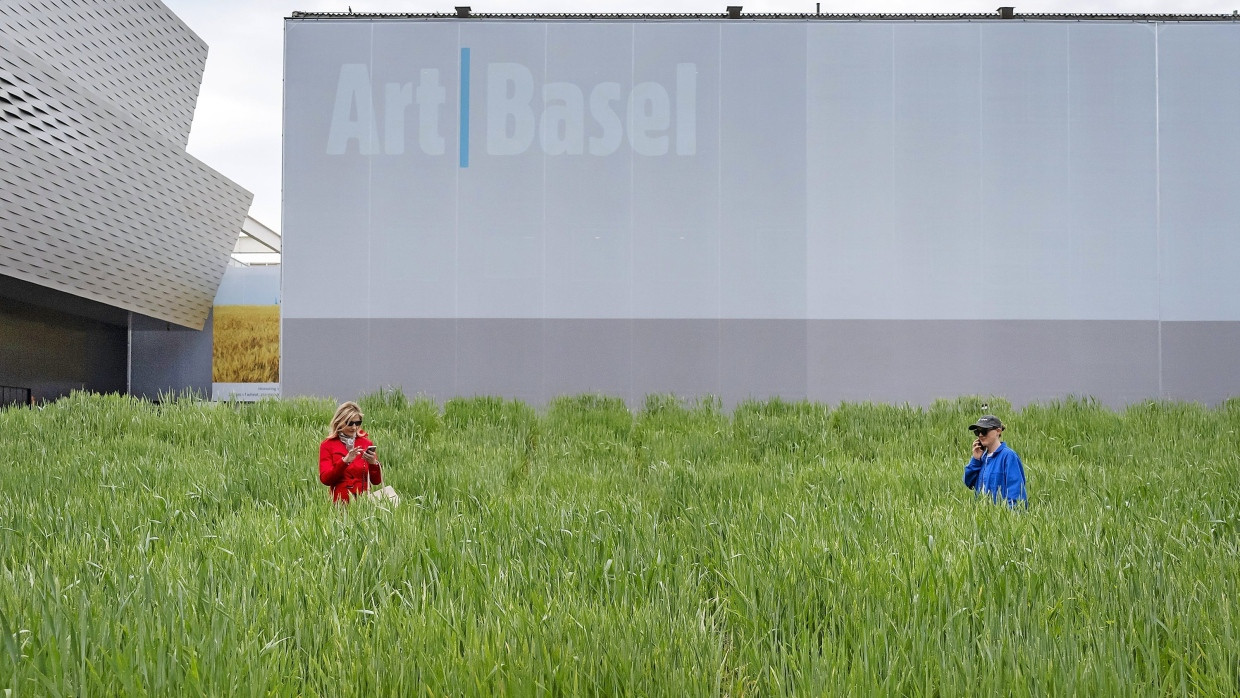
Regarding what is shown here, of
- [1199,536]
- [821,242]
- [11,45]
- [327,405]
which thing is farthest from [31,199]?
[1199,536]

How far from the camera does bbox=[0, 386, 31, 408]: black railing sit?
20969 mm

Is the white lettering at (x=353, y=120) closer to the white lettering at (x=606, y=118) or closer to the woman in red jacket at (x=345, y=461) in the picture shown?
the white lettering at (x=606, y=118)

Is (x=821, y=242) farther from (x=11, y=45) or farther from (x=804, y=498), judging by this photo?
(x=11, y=45)

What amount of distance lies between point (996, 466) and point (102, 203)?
67.9 feet

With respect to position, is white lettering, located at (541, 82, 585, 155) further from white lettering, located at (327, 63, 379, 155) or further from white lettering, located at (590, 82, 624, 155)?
white lettering, located at (327, 63, 379, 155)

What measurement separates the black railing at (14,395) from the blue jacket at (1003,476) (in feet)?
84.0

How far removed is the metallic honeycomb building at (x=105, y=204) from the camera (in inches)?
605

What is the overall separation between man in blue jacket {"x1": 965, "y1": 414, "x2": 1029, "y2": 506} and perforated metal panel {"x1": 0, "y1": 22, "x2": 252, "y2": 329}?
18.1 metres

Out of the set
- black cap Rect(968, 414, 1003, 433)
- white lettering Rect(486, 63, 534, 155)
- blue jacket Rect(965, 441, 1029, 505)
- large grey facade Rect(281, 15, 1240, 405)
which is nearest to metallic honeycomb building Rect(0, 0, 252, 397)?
large grey facade Rect(281, 15, 1240, 405)

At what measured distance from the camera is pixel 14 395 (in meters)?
21.6

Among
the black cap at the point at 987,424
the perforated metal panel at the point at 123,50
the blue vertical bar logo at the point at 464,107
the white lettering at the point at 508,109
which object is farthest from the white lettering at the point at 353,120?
the black cap at the point at 987,424

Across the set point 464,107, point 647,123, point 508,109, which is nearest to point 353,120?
point 464,107

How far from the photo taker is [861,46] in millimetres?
16062

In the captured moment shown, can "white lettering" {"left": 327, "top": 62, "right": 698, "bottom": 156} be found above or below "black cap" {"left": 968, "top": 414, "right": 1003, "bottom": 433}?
above
